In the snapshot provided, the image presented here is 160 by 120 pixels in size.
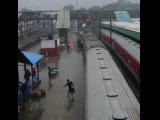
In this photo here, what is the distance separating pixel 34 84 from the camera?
63.8 feet

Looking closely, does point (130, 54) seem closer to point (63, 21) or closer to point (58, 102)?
point (58, 102)

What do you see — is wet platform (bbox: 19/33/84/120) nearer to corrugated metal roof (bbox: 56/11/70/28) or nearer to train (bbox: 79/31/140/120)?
train (bbox: 79/31/140/120)

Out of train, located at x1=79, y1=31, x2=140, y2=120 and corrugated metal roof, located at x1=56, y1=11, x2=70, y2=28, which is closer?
train, located at x1=79, y1=31, x2=140, y2=120

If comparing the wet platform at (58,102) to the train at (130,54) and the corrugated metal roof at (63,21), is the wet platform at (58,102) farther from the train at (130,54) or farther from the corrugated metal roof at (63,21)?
the corrugated metal roof at (63,21)

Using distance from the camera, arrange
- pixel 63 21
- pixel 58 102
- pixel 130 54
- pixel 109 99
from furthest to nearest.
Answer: pixel 63 21 → pixel 130 54 → pixel 58 102 → pixel 109 99

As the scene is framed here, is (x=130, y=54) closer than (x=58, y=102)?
No

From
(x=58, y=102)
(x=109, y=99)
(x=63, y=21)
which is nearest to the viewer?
(x=109, y=99)

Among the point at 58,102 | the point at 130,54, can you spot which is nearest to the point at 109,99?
the point at 58,102

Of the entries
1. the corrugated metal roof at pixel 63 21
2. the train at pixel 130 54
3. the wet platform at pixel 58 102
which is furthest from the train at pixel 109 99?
the corrugated metal roof at pixel 63 21

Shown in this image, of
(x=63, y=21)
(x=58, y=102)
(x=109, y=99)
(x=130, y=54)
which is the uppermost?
(x=63, y=21)

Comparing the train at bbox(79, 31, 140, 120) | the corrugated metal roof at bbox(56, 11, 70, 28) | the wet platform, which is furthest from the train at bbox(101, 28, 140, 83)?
the corrugated metal roof at bbox(56, 11, 70, 28)
